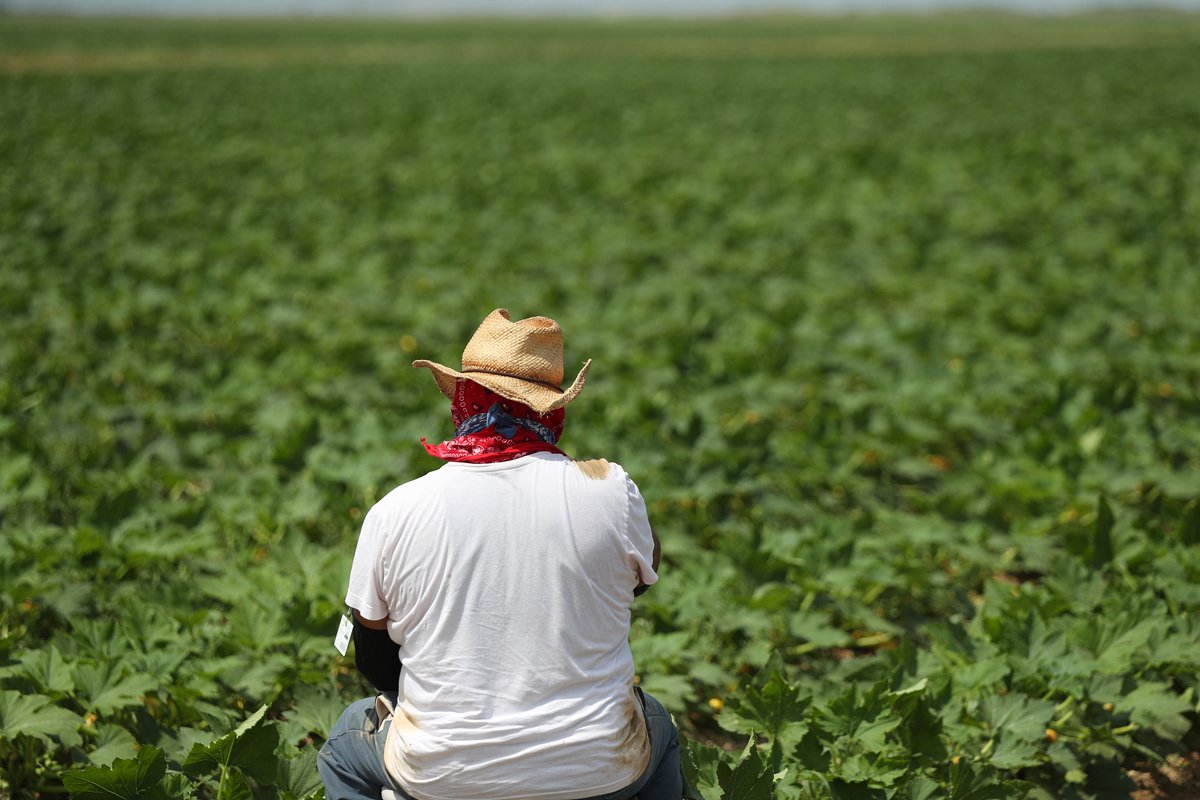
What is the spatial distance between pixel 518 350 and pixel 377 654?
0.77 m

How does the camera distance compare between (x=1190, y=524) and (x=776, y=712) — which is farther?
(x=1190, y=524)

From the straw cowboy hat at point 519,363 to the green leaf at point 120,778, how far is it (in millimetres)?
1065

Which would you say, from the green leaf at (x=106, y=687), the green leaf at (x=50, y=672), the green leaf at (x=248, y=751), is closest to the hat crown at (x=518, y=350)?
the green leaf at (x=248, y=751)

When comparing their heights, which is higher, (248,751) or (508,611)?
(508,611)

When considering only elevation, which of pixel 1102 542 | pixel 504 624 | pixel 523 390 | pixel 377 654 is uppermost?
pixel 523 390

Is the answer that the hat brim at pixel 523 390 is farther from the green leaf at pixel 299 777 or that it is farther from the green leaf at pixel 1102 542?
the green leaf at pixel 1102 542

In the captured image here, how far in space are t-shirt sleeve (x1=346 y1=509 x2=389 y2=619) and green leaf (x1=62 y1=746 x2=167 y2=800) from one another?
0.59m

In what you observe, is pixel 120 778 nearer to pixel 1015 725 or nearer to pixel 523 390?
pixel 523 390

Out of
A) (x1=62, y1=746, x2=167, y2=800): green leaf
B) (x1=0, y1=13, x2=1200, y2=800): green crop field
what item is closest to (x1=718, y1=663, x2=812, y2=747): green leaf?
(x1=0, y1=13, x2=1200, y2=800): green crop field

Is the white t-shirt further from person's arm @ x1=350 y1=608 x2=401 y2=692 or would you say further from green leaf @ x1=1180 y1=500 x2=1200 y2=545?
green leaf @ x1=1180 y1=500 x2=1200 y2=545

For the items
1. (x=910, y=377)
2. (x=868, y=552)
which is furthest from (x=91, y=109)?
(x=868, y=552)

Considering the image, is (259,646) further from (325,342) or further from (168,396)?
(325,342)

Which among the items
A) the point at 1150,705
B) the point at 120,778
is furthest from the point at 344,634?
the point at 1150,705

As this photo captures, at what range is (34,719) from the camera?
2770 mm
